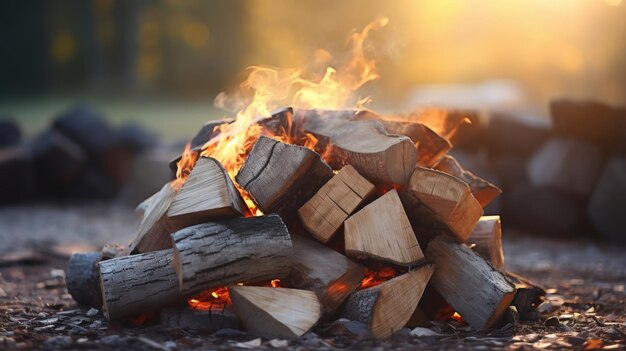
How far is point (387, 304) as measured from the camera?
320 cm

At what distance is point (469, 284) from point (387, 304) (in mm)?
418

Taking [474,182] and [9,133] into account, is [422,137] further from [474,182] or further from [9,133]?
[9,133]

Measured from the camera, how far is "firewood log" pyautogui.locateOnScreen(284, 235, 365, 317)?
323 centimetres

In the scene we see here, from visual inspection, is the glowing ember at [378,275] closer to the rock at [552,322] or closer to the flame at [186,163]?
the rock at [552,322]

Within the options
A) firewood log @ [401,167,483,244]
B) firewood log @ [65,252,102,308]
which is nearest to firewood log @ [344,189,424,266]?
firewood log @ [401,167,483,244]

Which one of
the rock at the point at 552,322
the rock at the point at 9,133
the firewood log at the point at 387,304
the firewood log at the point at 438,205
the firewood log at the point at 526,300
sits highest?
the rock at the point at 9,133

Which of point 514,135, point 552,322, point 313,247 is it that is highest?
point 514,135

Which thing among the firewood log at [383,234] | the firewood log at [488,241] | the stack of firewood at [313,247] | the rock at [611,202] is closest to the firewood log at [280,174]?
the stack of firewood at [313,247]

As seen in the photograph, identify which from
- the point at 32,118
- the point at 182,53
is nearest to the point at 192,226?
the point at 32,118

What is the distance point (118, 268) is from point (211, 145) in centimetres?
81

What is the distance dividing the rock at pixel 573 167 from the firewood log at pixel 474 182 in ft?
11.2

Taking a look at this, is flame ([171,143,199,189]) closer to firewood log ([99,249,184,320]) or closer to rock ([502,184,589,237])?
firewood log ([99,249,184,320])

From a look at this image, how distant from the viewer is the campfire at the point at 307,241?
315cm

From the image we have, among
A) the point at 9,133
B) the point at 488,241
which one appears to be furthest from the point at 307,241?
the point at 9,133
